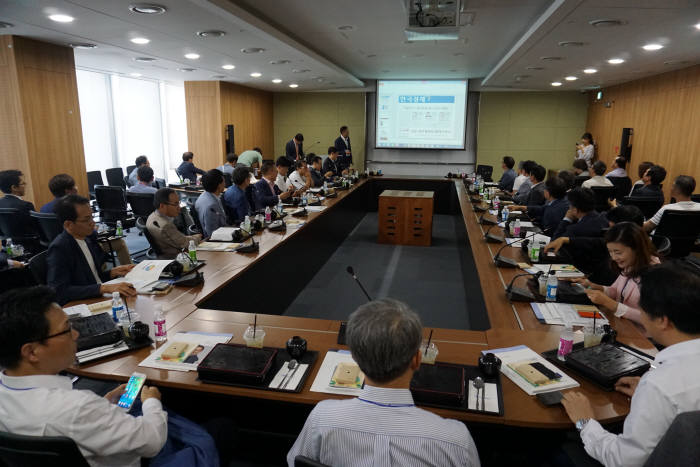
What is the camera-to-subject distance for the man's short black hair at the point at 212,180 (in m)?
4.29

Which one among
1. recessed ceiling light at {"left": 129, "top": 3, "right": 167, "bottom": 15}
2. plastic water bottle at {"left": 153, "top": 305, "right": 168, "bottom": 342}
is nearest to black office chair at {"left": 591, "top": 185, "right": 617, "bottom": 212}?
recessed ceiling light at {"left": 129, "top": 3, "right": 167, "bottom": 15}

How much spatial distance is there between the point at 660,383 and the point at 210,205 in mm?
3858

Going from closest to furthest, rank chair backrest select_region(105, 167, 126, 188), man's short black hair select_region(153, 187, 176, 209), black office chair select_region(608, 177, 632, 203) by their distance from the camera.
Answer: man's short black hair select_region(153, 187, 176, 209), black office chair select_region(608, 177, 632, 203), chair backrest select_region(105, 167, 126, 188)

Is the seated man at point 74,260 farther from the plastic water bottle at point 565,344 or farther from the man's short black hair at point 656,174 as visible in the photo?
the man's short black hair at point 656,174

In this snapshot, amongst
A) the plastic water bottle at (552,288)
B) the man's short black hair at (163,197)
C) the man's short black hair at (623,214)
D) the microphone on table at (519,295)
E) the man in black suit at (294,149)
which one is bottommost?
the microphone on table at (519,295)

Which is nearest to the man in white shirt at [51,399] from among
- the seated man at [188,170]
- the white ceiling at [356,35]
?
the white ceiling at [356,35]

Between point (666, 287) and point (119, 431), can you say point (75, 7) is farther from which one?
point (666, 287)

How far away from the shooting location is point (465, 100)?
11195 millimetres

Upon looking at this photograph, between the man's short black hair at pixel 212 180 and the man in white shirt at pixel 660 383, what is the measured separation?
3.58 meters

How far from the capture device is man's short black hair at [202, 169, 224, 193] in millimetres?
4289

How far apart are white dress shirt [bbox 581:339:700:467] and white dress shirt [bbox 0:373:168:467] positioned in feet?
4.62

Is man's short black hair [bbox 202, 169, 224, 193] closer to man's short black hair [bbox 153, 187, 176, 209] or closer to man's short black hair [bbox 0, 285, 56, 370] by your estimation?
man's short black hair [bbox 153, 187, 176, 209]

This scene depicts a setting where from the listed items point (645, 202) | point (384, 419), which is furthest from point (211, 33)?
point (645, 202)

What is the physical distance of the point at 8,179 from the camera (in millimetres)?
4418
